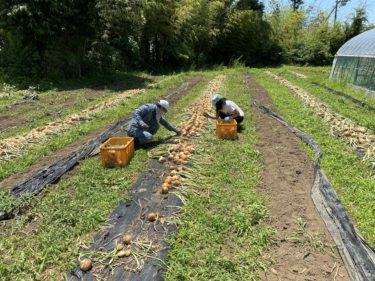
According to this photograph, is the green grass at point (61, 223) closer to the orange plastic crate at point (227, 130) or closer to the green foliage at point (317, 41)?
the orange plastic crate at point (227, 130)

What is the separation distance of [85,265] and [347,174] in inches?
165

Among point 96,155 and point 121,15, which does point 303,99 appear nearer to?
point 96,155

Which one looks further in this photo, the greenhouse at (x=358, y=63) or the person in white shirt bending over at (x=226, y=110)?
the greenhouse at (x=358, y=63)

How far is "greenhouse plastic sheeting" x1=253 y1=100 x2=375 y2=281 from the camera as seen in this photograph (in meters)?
3.31

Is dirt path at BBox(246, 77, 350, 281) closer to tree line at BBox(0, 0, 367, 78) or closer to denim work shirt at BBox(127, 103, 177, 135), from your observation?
denim work shirt at BBox(127, 103, 177, 135)

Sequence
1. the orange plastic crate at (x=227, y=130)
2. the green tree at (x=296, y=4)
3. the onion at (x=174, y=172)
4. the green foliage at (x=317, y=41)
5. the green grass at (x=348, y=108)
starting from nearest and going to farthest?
the onion at (x=174, y=172) < the orange plastic crate at (x=227, y=130) < the green grass at (x=348, y=108) < the green foliage at (x=317, y=41) < the green tree at (x=296, y=4)

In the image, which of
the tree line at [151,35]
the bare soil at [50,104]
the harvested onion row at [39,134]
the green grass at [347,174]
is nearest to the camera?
the green grass at [347,174]

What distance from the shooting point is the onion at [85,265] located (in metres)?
3.20

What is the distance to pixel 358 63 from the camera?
577 inches

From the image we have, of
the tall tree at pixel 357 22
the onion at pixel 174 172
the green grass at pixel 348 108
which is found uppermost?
the tall tree at pixel 357 22

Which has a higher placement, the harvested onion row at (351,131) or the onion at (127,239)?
the harvested onion row at (351,131)

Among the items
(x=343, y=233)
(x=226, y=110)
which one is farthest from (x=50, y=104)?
(x=343, y=233)

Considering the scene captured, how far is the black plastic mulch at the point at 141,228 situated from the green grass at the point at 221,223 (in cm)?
14

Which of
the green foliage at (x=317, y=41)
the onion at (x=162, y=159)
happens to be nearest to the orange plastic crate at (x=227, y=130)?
the onion at (x=162, y=159)
